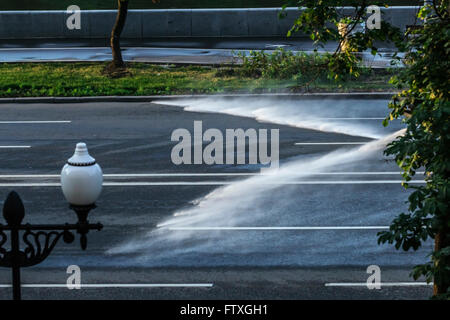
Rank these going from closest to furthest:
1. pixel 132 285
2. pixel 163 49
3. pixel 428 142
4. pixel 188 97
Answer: pixel 428 142 → pixel 132 285 → pixel 188 97 → pixel 163 49

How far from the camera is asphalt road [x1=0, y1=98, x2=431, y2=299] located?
11148 mm

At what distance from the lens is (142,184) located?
15789mm

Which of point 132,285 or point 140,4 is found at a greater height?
point 140,4

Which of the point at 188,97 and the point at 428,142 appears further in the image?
the point at 188,97

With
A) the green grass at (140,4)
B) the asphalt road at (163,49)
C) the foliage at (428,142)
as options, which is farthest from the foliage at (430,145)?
the green grass at (140,4)

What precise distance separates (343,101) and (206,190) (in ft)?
32.1

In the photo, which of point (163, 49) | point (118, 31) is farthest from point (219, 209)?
point (163, 49)

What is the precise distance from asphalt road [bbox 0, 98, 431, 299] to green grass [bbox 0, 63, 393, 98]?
2860 mm

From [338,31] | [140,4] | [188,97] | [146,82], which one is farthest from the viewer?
[140,4]

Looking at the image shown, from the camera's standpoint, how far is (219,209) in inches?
563

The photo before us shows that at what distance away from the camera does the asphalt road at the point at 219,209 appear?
11.1m

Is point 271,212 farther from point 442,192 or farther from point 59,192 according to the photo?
point 442,192

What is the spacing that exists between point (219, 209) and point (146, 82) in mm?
12373

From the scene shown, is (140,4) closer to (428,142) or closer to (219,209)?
(219,209)
